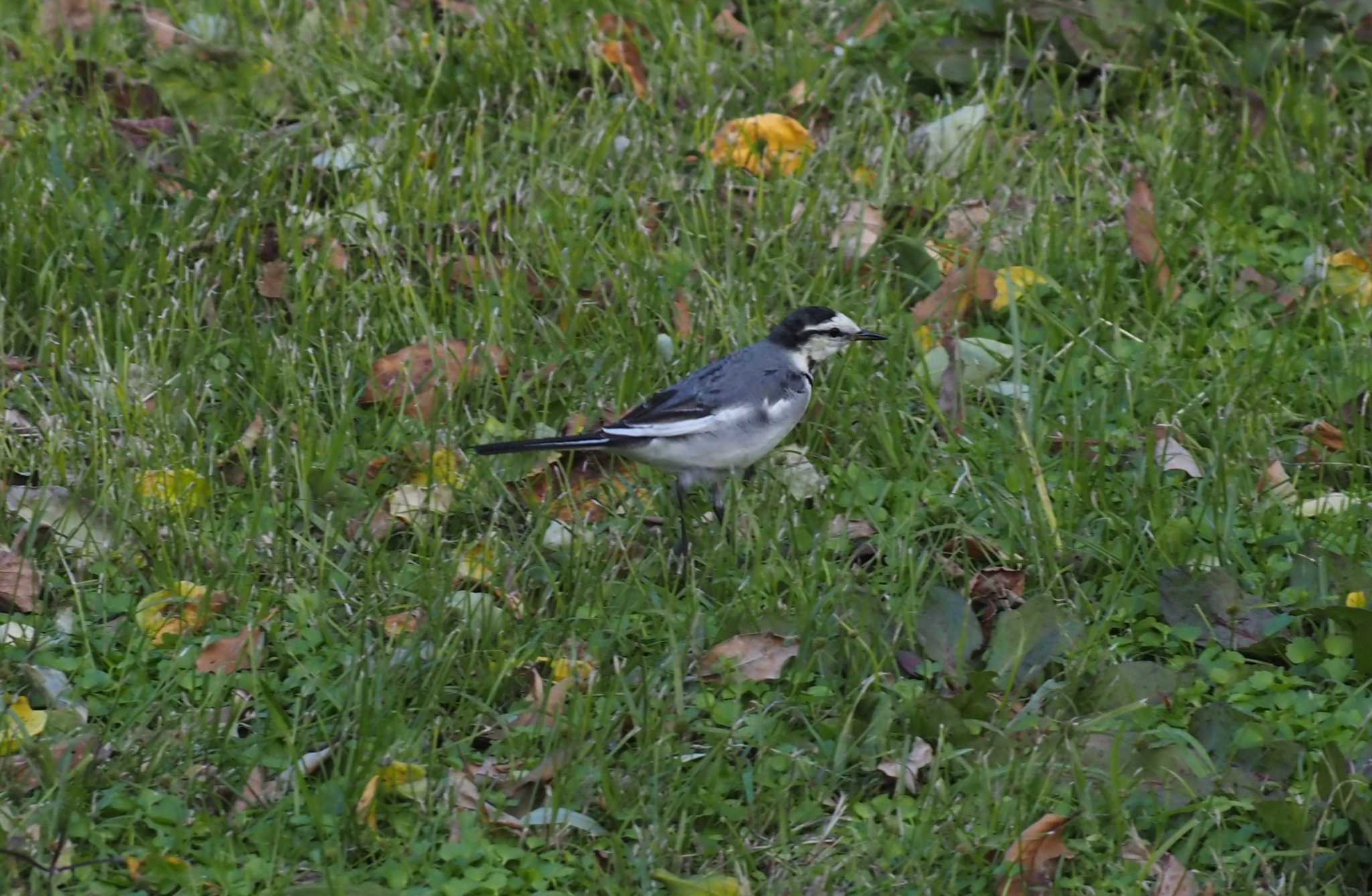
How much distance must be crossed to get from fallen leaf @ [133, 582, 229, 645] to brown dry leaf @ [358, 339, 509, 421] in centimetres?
97

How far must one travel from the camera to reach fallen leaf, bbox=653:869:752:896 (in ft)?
10.9

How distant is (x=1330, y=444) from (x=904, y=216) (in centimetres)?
169

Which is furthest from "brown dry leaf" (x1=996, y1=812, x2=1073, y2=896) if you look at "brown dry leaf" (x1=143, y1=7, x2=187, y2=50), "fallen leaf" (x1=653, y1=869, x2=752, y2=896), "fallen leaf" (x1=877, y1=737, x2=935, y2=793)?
"brown dry leaf" (x1=143, y1=7, x2=187, y2=50)

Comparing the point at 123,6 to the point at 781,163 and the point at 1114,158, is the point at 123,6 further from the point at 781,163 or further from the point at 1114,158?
the point at 1114,158

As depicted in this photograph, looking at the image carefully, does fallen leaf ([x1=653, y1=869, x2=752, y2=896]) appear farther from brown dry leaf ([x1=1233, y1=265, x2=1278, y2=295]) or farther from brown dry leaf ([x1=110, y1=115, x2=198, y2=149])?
brown dry leaf ([x1=110, y1=115, x2=198, y2=149])

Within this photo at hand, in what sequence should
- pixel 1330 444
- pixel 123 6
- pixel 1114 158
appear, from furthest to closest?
pixel 123 6, pixel 1114 158, pixel 1330 444

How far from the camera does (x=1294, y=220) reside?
591 centimetres

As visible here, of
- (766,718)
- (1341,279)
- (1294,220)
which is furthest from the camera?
(1294,220)

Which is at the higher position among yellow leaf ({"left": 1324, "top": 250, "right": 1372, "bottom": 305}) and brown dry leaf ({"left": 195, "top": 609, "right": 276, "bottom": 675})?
brown dry leaf ({"left": 195, "top": 609, "right": 276, "bottom": 675})

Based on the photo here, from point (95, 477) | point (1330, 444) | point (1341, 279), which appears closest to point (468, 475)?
point (95, 477)

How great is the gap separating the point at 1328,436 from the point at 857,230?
5.34 feet

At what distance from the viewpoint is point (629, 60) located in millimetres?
6773

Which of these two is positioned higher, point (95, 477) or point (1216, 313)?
point (95, 477)

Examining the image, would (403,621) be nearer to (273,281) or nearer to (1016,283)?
(273,281)
